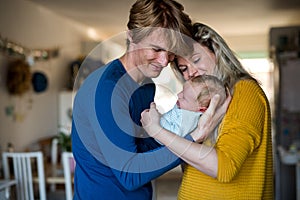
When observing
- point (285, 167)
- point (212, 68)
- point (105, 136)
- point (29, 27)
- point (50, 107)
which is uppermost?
point (29, 27)

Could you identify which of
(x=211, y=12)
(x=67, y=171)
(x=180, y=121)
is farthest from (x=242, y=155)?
(x=211, y=12)

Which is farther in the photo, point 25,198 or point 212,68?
point 25,198

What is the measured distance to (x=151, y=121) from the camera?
105 cm

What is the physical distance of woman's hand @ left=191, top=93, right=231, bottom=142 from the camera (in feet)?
3.49

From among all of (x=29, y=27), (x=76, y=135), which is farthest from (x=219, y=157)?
(x=29, y=27)

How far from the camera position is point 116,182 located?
3.66 feet

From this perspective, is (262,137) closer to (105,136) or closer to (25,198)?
(105,136)

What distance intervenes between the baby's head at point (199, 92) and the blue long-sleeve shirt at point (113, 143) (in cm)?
11

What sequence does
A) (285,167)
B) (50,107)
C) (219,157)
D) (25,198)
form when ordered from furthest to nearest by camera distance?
(50,107) < (285,167) < (25,198) < (219,157)

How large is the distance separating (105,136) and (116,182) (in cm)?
16

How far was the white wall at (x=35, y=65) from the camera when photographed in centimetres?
370

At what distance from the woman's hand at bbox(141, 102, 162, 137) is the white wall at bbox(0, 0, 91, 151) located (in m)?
2.84

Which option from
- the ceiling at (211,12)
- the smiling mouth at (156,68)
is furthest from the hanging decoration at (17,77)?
the smiling mouth at (156,68)

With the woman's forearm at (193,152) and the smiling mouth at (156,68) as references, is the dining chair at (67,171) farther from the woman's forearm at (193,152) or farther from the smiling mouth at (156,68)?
the woman's forearm at (193,152)
